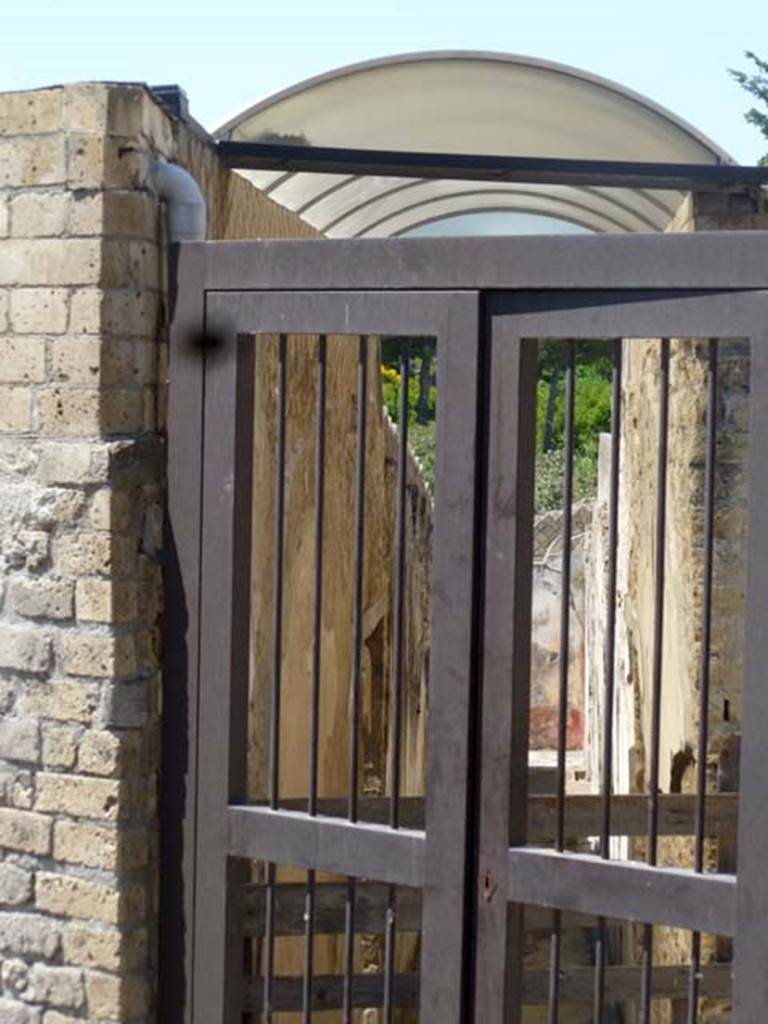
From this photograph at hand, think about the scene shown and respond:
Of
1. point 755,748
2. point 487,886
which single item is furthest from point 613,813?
point 755,748

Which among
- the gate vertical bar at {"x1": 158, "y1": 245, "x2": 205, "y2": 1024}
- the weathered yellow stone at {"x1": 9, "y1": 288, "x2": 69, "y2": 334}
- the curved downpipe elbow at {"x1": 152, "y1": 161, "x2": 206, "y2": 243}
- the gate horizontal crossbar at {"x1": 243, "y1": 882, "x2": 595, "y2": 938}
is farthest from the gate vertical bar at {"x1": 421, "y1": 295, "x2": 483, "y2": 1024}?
the weathered yellow stone at {"x1": 9, "y1": 288, "x2": 69, "y2": 334}

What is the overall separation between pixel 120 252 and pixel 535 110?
14.1 feet

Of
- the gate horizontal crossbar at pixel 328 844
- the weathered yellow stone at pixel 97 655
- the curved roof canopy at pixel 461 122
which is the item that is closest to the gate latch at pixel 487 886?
the gate horizontal crossbar at pixel 328 844

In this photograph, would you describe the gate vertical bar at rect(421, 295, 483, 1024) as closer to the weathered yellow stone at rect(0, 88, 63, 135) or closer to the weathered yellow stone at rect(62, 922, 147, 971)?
the weathered yellow stone at rect(62, 922, 147, 971)

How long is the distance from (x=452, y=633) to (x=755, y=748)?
28.3 inches

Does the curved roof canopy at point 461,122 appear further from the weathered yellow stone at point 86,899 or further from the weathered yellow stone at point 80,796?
the weathered yellow stone at point 86,899

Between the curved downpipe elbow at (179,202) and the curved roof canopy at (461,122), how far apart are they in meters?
2.71

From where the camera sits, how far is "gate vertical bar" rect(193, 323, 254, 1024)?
12.4ft

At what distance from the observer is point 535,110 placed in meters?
7.55

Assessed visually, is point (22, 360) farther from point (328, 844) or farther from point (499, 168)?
point (499, 168)

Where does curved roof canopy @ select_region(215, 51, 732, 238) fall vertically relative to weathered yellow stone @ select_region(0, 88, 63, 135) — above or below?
above

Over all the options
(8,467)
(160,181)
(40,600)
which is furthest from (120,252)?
(40,600)

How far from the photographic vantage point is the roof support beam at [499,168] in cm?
557

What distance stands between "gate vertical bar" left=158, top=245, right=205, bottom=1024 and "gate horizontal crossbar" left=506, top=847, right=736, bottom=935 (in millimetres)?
848
